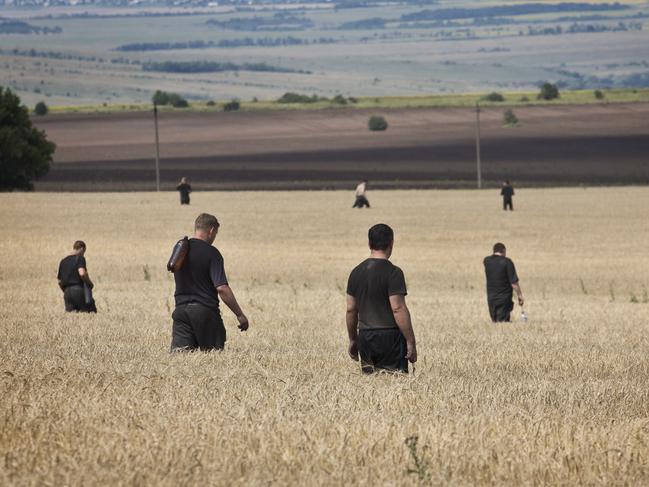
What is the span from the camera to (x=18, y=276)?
1319 inches

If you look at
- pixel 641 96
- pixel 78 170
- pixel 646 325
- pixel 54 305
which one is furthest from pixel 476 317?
pixel 641 96

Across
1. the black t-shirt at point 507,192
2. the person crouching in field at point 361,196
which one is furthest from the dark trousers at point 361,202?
the black t-shirt at point 507,192

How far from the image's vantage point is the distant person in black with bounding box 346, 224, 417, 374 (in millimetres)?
10133

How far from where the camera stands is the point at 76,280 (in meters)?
19.3

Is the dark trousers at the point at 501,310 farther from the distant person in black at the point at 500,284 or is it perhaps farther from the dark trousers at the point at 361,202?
the dark trousers at the point at 361,202

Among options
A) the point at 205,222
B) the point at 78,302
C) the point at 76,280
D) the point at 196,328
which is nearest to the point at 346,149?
the point at 78,302

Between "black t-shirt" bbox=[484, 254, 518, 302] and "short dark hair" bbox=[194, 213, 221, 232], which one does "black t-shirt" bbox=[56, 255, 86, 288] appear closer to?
"black t-shirt" bbox=[484, 254, 518, 302]

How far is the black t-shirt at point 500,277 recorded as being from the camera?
68.8ft

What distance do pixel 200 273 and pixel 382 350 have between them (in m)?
2.21

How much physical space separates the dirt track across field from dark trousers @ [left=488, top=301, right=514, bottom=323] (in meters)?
63.5

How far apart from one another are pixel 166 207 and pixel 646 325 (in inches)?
1742

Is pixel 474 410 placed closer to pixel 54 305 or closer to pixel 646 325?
pixel 646 325

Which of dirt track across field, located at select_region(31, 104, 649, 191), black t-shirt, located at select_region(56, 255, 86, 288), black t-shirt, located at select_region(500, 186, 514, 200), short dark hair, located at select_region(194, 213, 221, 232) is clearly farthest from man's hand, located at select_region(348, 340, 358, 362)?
dirt track across field, located at select_region(31, 104, 649, 191)

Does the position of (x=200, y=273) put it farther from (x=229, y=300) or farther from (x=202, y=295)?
(x=229, y=300)
